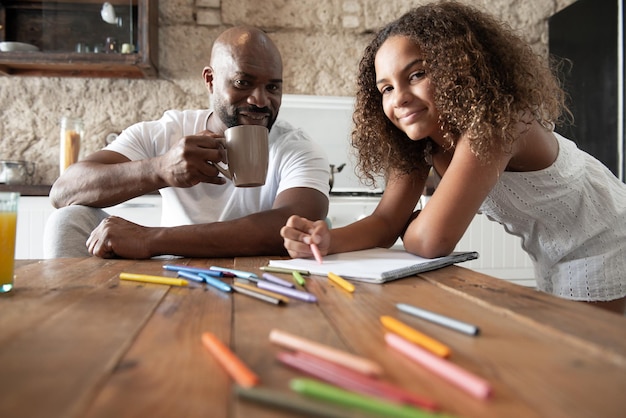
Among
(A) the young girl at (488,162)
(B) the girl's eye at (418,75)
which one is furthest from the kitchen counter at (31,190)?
(B) the girl's eye at (418,75)

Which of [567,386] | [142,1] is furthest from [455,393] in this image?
[142,1]

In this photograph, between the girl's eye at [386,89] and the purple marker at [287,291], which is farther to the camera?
the girl's eye at [386,89]

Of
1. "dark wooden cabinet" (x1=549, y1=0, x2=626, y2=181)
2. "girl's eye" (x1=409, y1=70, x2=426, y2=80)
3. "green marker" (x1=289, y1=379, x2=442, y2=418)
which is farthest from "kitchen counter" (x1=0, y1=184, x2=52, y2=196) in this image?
"dark wooden cabinet" (x1=549, y1=0, x2=626, y2=181)

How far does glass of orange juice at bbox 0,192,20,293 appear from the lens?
2.01ft

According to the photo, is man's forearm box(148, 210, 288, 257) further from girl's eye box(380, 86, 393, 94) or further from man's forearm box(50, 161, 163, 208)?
girl's eye box(380, 86, 393, 94)

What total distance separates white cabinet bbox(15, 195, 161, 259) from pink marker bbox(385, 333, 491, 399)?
232 centimetres

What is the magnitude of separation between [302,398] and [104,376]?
0.14m

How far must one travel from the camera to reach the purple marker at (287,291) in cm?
57

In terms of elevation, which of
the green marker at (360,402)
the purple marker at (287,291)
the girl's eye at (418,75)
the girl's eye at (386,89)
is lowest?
the purple marker at (287,291)

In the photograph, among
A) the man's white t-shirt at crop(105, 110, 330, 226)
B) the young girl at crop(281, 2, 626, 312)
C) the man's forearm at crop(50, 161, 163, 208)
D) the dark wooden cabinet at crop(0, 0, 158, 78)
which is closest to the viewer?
the young girl at crop(281, 2, 626, 312)

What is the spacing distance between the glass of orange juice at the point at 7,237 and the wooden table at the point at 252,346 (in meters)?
0.02

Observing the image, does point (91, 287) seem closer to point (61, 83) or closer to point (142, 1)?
point (142, 1)

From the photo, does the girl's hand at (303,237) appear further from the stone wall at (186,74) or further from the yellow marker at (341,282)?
the stone wall at (186,74)

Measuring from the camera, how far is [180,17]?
307 cm
